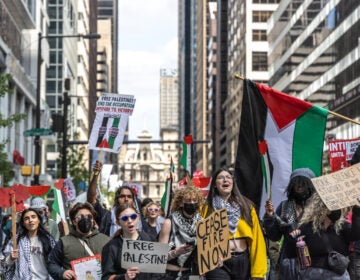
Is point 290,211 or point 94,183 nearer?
point 290,211

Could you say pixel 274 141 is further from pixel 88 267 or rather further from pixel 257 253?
pixel 88 267

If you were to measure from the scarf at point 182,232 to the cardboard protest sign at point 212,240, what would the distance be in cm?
28

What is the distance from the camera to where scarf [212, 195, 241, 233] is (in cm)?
858

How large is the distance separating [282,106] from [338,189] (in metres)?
3.28

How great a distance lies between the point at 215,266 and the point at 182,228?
1.83 feet

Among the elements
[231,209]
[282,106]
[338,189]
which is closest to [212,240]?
[231,209]

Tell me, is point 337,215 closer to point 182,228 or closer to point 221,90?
point 182,228

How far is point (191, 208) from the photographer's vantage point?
8.48 metres

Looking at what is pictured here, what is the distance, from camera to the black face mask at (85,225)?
8.97 metres

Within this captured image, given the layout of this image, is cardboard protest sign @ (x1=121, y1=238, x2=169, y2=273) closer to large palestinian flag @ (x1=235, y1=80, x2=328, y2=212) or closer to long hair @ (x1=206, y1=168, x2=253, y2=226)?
long hair @ (x1=206, y1=168, x2=253, y2=226)

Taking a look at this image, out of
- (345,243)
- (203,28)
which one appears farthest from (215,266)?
(203,28)

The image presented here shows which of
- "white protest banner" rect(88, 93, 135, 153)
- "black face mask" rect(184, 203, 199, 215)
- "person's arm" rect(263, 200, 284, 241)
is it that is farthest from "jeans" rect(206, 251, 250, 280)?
"white protest banner" rect(88, 93, 135, 153)

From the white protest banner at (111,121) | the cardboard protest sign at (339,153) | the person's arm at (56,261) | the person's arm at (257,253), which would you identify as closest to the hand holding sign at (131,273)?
the person's arm at (257,253)

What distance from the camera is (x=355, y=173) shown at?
7.97 meters
